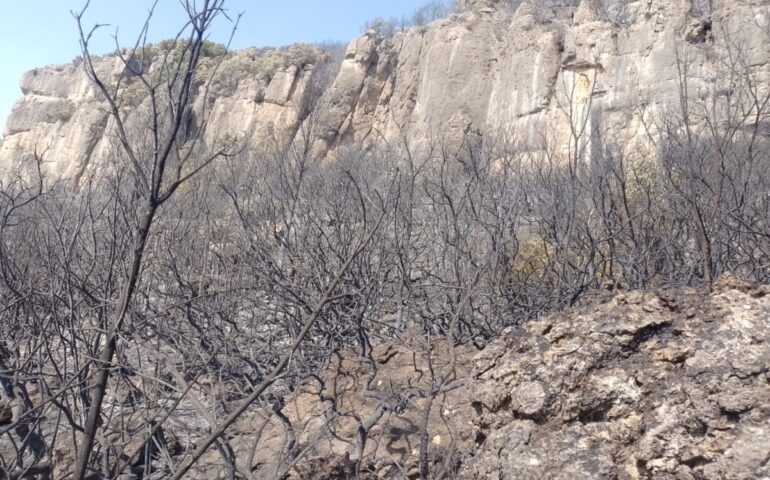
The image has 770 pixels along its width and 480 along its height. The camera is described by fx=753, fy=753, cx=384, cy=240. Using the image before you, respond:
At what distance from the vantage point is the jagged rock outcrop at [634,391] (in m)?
1.99

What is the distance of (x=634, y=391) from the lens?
2225mm

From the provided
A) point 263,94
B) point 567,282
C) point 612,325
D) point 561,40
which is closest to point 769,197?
point 567,282

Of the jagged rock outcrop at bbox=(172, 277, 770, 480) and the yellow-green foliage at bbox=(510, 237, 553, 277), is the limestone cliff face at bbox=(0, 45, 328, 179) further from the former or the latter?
the jagged rock outcrop at bbox=(172, 277, 770, 480)

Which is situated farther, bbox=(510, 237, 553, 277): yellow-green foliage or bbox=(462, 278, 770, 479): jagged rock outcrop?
bbox=(510, 237, 553, 277): yellow-green foliage

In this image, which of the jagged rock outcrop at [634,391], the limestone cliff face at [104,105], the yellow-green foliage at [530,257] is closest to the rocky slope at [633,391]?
the jagged rock outcrop at [634,391]

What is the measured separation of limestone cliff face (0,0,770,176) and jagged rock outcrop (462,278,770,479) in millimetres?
12332

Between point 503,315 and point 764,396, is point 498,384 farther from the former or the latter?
point 503,315

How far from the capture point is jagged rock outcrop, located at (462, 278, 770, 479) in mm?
1988

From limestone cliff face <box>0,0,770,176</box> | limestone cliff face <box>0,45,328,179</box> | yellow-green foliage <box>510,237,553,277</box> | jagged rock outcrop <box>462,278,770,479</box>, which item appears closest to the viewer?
jagged rock outcrop <box>462,278,770,479</box>

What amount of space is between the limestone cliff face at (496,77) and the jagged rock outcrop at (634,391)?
12.3 m

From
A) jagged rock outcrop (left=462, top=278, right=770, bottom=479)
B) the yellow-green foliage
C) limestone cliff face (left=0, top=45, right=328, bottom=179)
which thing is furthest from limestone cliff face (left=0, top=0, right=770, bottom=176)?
jagged rock outcrop (left=462, top=278, right=770, bottom=479)

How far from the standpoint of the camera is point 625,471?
2.08 metres

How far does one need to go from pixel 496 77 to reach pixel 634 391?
20585mm

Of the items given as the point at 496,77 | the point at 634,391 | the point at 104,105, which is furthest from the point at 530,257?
the point at 104,105
